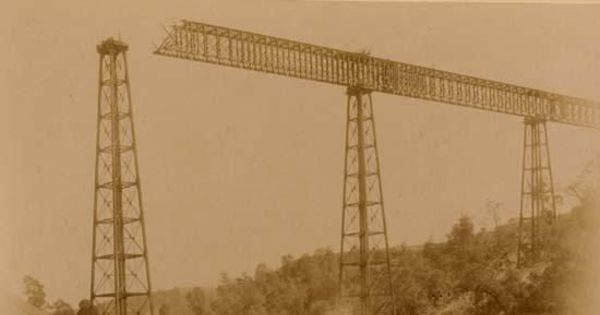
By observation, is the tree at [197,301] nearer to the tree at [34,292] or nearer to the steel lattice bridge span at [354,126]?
the steel lattice bridge span at [354,126]

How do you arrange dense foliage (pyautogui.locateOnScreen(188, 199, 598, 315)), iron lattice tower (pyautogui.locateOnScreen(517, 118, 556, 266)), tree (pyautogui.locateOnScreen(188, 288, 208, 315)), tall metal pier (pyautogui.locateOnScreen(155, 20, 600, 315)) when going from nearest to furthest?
1. tree (pyautogui.locateOnScreen(188, 288, 208, 315))
2. tall metal pier (pyautogui.locateOnScreen(155, 20, 600, 315))
3. dense foliage (pyautogui.locateOnScreen(188, 199, 598, 315))
4. iron lattice tower (pyautogui.locateOnScreen(517, 118, 556, 266))

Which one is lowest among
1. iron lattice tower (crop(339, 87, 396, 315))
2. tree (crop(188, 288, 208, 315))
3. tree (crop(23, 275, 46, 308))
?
tree (crop(188, 288, 208, 315))

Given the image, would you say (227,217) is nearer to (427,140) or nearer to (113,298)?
(113,298)

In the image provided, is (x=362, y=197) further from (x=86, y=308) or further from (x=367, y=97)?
(x=86, y=308)

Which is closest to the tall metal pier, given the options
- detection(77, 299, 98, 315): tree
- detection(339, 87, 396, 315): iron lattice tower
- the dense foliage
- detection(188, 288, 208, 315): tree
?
detection(339, 87, 396, 315): iron lattice tower

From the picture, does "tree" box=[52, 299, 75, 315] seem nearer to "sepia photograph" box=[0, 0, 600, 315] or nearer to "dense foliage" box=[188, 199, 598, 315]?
"sepia photograph" box=[0, 0, 600, 315]

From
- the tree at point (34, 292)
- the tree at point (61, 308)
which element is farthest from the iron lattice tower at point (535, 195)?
the tree at point (34, 292)

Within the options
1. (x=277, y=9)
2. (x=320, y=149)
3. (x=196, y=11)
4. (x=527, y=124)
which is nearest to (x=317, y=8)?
(x=277, y=9)
